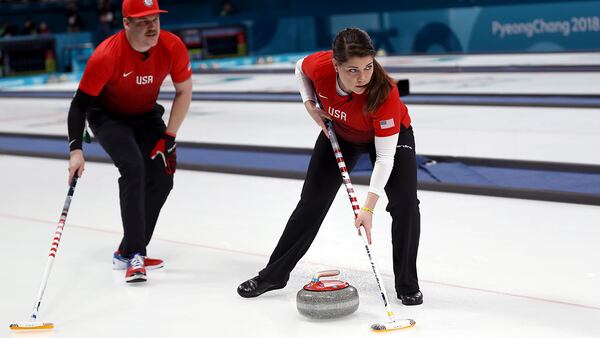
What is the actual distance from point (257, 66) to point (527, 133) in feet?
38.6

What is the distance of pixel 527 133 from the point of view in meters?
8.73

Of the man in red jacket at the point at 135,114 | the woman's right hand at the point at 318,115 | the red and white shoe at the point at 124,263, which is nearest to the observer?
the woman's right hand at the point at 318,115

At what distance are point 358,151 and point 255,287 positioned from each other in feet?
2.62

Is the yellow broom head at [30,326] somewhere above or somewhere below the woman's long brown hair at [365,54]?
below

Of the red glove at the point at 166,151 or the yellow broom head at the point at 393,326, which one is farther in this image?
the red glove at the point at 166,151

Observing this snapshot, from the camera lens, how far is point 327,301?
12.6 feet

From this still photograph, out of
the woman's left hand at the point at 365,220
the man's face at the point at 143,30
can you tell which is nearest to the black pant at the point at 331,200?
the woman's left hand at the point at 365,220

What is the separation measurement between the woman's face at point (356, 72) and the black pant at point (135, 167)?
4.61ft

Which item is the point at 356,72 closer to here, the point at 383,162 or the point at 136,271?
the point at 383,162

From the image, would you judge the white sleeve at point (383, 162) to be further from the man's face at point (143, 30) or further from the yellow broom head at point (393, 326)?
the man's face at point (143, 30)

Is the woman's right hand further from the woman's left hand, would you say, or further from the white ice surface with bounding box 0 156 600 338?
the white ice surface with bounding box 0 156 600 338

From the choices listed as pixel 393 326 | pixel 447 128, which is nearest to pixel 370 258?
pixel 393 326

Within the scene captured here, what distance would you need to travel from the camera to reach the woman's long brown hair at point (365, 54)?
3.69 metres

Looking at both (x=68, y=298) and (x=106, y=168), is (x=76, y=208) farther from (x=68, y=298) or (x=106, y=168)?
(x=68, y=298)
